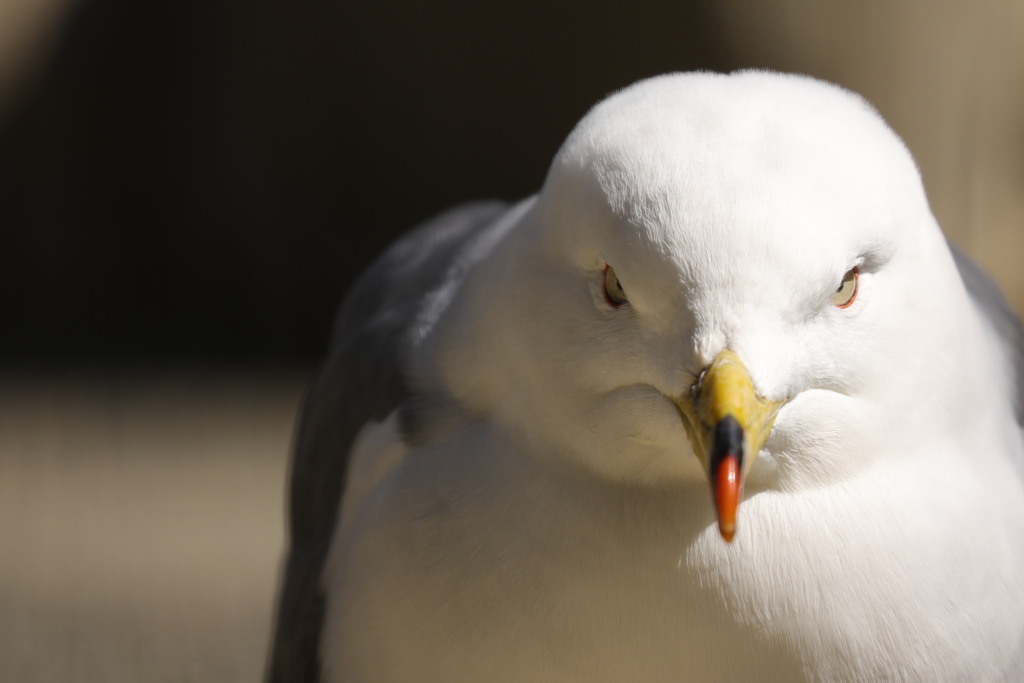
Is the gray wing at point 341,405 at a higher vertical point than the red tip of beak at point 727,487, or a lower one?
lower

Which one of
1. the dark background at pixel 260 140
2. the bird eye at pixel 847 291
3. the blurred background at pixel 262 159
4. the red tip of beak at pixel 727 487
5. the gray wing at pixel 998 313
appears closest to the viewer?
the red tip of beak at pixel 727 487

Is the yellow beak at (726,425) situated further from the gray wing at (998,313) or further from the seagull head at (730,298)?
the gray wing at (998,313)

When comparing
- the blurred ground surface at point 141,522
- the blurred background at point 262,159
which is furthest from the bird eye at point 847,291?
the blurred background at point 262,159

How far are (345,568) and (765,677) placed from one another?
1.64 ft

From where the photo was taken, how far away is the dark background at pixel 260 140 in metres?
3.72

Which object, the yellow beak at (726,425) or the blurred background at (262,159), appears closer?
the yellow beak at (726,425)

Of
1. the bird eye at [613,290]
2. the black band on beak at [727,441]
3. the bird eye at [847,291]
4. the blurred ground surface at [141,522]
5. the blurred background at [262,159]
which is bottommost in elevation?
the blurred ground surface at [141,522]

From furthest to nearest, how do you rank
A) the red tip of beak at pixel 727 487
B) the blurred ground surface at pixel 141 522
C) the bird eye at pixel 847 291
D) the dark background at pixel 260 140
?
the dark background at pixel 260 140
the blurred ground surface at pixel 141 522
the bird eye at pixel 847 291
the red tip of beak at pixel 727 487

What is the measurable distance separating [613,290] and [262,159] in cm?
305

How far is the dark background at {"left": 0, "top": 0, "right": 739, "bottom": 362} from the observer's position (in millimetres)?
3721

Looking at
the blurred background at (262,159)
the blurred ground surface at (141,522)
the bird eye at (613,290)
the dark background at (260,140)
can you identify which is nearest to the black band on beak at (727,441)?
the bird eye at (613,290)

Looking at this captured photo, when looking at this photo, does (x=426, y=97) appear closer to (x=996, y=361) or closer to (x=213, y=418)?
(x=213, y=418)

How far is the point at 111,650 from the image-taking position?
246cm

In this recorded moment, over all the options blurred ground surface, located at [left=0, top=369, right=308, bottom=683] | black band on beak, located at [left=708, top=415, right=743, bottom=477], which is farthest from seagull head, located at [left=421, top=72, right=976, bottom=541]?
blurred ground surface, located at [left=0, top=369, right=308, bottom=683]
